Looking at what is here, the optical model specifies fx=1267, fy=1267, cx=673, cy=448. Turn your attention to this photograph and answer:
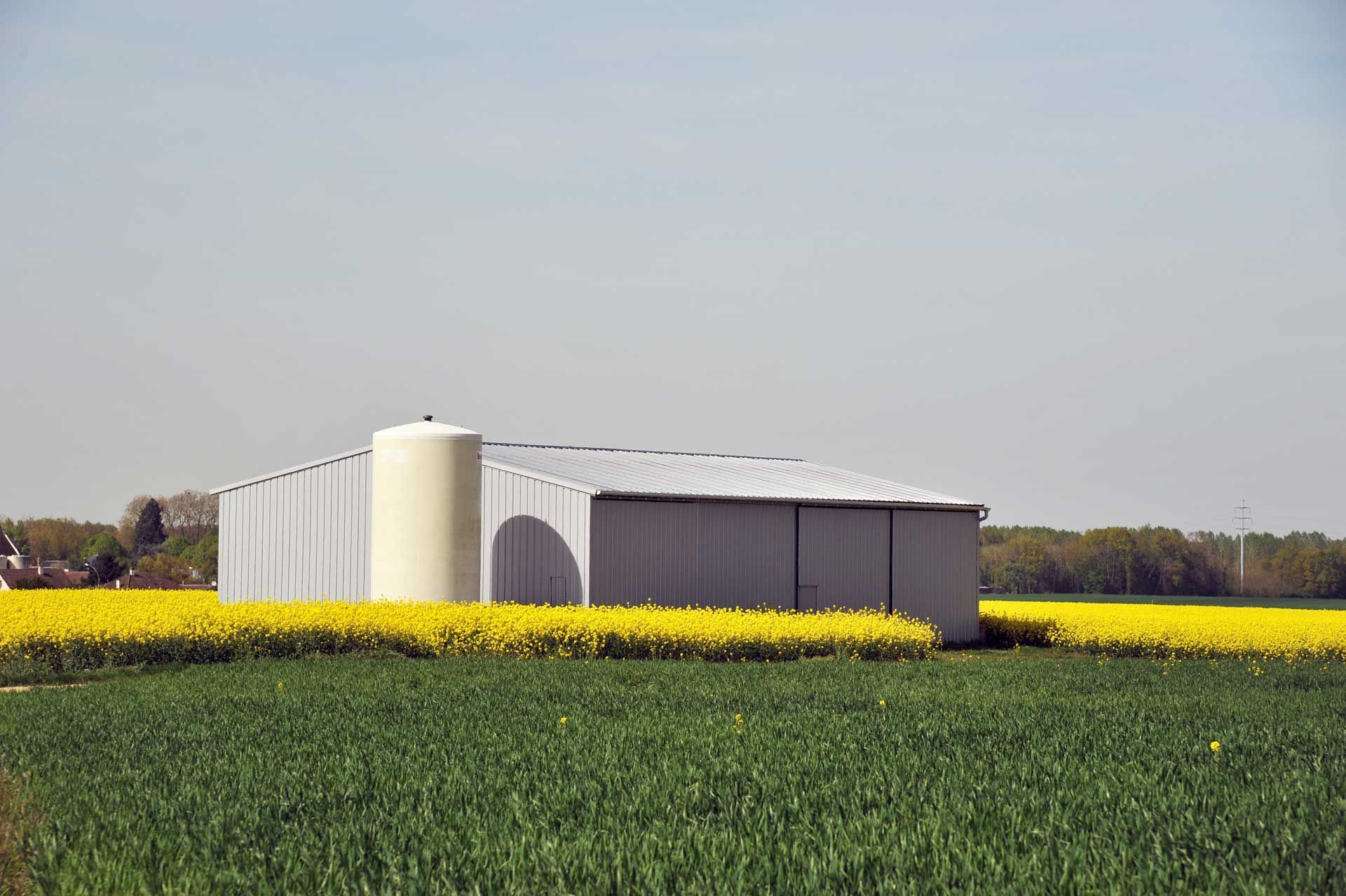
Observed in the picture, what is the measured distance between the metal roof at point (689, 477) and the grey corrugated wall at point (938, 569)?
540mm

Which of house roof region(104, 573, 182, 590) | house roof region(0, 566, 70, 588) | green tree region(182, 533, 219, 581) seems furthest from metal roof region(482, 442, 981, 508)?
green tree region(182, 533, 219, 581)

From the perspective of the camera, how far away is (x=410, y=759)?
30.9 feet

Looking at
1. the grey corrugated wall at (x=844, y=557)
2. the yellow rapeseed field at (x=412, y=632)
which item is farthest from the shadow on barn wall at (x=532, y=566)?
the grey corrugated wall at (x=844, y=557)

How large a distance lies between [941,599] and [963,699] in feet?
59.8

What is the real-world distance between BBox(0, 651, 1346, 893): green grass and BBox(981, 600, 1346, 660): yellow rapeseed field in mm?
14612

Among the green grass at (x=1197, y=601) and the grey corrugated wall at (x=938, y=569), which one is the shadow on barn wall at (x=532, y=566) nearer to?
the grey corrugated wall at (x=938, y=569)

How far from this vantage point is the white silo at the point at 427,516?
25359 millimetres

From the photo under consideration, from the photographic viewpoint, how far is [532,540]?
85.6ft

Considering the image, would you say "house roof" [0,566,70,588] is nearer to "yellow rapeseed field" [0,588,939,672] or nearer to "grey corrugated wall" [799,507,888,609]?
"yellow rapeseed field" [0,588,939,672]

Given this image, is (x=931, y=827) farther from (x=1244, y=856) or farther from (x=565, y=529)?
(x=565, y=529)

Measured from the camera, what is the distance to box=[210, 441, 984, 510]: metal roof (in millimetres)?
26734

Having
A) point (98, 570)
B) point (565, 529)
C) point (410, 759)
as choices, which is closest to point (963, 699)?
point (410, 759)

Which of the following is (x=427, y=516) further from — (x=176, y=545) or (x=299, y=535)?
(x=176, y=545)

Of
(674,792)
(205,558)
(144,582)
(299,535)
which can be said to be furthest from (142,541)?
(674,792)
